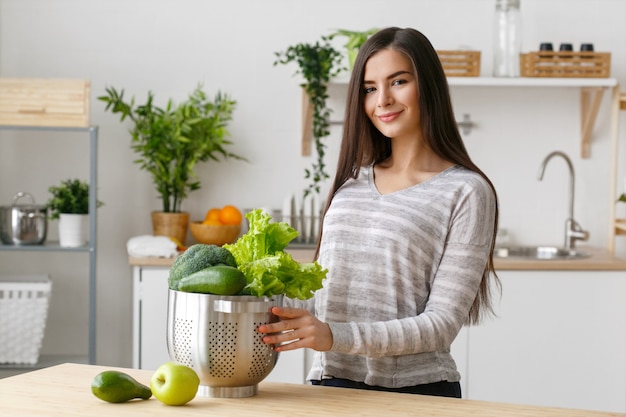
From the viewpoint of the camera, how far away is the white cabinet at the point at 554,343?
3650mm

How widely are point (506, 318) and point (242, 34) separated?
5.13 ft

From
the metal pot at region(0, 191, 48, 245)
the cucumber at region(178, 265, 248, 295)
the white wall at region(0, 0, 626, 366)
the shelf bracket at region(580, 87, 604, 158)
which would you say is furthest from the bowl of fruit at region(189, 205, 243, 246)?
the cucumber at region(178, 265, 248, 295)

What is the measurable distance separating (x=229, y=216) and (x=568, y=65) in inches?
57.6

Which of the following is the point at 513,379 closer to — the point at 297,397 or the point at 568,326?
the point at 568,326

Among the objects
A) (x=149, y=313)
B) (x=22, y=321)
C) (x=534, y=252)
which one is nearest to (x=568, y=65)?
(x=534, y=252)

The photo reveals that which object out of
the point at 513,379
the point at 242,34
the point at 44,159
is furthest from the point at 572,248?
the point at 44,159

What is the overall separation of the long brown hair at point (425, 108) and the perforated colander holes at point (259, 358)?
532 mm

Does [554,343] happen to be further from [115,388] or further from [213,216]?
[115,388]

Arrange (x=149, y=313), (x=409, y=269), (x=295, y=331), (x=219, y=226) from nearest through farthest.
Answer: (x=295, y=331), (x=409, y=269), (x=149, y=313), (x=219, y=226)

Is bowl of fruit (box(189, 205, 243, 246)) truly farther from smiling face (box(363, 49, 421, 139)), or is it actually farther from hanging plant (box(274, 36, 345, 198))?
smiling face (box(363, 49, 421, 139))

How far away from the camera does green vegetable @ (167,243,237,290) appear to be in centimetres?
177

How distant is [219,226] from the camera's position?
149 inches

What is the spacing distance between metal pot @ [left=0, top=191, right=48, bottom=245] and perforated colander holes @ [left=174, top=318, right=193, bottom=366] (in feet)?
6.76

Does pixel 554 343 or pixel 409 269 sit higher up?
pixel 409 269
